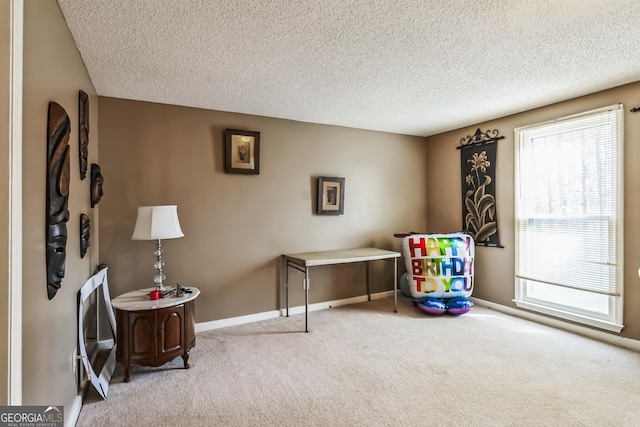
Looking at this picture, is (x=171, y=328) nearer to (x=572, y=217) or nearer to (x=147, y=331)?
(x=147, y=331)

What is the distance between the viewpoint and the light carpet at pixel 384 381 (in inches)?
76.1

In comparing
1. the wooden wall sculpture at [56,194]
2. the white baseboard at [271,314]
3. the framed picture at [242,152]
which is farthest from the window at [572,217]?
the wooden wall sculpture at [56,194]

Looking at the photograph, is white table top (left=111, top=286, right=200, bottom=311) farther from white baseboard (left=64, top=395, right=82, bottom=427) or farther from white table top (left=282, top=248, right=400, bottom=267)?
white table top (left=282, top=248, right=400, bottom=267)

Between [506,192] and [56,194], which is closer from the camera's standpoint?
[56,194]

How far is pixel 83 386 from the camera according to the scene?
7.03ft

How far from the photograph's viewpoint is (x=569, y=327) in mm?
3252

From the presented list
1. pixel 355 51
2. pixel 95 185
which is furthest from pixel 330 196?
pixel 95 185

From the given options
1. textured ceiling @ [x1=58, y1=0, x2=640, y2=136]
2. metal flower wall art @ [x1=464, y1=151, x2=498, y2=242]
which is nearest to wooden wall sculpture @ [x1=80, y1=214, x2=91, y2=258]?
textured ceiling @ [x1=58, y1=0, x2=640, y2=136]

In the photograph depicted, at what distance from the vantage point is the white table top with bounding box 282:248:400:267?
11.1ft

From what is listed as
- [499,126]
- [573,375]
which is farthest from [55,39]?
[499,126]

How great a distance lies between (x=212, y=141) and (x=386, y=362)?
2759 mm

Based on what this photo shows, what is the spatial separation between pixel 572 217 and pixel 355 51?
2783 millimetres

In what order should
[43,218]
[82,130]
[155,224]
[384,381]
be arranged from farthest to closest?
[155,224], [384,381], [82,130], [43,218]

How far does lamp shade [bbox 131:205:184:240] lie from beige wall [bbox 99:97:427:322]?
546 millimetres
